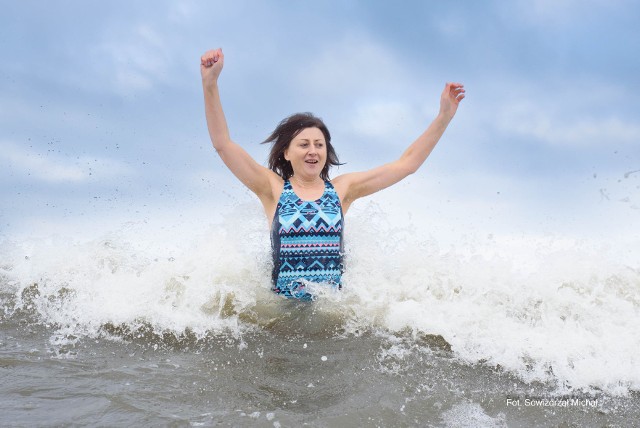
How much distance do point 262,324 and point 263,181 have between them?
4.51 feet

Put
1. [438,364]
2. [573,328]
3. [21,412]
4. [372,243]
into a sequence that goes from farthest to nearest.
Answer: [372,243]
[573,328]
[438,364]
[21,412]

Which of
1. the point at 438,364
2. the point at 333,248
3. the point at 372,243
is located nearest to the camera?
the point at 438,364

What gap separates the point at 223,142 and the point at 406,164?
1.94 m

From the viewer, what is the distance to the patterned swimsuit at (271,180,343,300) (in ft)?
17.2

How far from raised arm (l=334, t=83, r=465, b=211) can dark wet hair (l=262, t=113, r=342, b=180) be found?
1.01ft

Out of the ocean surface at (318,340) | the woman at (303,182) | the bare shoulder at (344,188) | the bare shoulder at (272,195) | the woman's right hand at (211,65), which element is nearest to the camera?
the ocean surface at (318,340)

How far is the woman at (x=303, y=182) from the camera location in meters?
→ 5.22

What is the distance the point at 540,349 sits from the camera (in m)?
4.41

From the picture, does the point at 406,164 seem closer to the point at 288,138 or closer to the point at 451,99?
the point at 451,99

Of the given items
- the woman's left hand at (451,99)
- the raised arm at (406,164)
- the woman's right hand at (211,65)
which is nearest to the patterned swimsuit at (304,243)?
the raised arm at (406,164)

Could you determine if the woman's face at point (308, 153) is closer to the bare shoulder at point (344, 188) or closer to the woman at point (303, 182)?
the woman at point (303, 182)

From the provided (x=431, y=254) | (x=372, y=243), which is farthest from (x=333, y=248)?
(x=431, y=254)

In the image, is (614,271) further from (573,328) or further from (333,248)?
(333,248)

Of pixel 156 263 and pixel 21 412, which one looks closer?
pixel 21 412
